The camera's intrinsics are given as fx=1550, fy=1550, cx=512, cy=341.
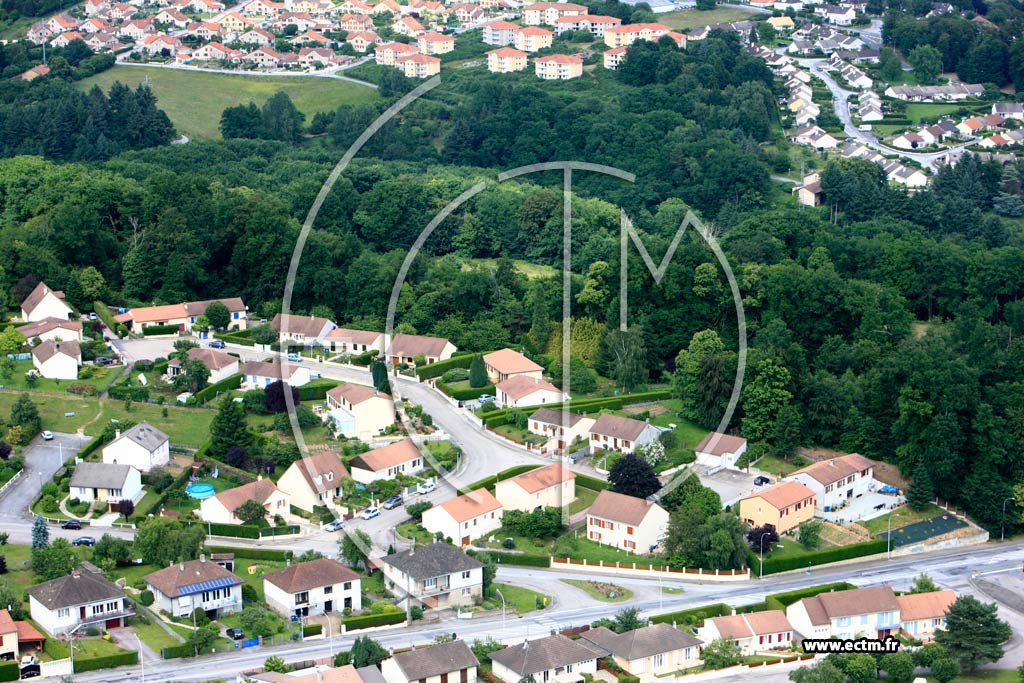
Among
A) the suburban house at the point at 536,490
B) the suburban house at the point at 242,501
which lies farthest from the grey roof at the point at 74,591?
the suburban house at the point at 536,490

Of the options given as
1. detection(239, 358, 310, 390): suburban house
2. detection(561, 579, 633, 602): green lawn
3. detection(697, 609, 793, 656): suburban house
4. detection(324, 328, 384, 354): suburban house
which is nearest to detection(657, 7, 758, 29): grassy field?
detection(324, 328, 384, 354): suburban house

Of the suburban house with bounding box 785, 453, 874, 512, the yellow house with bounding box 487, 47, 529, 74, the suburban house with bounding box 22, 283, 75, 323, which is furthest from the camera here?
the yellow house with bounding box 487, 47, 529, 74

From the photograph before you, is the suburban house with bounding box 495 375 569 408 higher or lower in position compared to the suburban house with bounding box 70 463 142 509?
lower

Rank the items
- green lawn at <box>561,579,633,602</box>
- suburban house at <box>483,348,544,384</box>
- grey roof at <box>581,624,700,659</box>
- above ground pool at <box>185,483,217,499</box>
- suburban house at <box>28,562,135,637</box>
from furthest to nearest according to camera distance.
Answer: suburban house at <box>483,348,544,384</box> → above ground pool at <box>185,483,217,499</box> → green lawn at <box>561,579,633,602</box> → suburban house at <box>28,562,135,637</box> → grey roof at <box>581,624,700,659</box>

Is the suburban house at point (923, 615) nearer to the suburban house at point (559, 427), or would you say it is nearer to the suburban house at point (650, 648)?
the suburban house at point (650, 648)

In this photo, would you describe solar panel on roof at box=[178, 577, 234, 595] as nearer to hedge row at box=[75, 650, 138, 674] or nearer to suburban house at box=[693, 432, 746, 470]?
hedge row at box=[75, 650, 138, 674]
